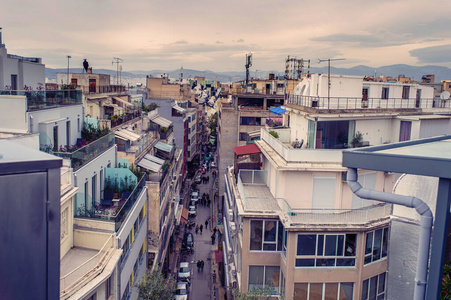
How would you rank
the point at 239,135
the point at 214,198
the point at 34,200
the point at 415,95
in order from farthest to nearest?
the point at 214,198
the point at 239,135
the point at 415,95
the point at 34,200

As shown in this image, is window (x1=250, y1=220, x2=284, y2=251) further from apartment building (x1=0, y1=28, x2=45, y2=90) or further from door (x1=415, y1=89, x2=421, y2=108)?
apartment building (x1=0, y1=28, x2=45, y2=90)

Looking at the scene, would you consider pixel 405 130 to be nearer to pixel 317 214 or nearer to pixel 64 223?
pixel 317 214

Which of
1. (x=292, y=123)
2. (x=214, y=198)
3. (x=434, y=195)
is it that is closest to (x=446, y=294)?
(x=434, y=195)

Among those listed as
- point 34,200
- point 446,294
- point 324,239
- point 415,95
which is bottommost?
point 324,239

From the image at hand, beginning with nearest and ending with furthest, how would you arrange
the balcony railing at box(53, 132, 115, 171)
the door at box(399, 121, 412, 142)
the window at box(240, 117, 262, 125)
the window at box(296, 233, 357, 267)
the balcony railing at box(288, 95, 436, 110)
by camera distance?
the balcony railing at box(53, 132, 115, 171)
the window at box(296, 233, 357, 267)
the balcony railing at box(288, 95, 436, 110)
the door at box(399, 121, 412, 142)
the window at box(240, 117, 262, 125)

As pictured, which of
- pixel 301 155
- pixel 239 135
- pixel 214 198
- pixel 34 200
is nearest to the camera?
pixel 34 200

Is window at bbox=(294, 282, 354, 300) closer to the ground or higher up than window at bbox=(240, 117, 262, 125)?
closer to the ground

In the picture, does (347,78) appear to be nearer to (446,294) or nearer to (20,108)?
(20,108)

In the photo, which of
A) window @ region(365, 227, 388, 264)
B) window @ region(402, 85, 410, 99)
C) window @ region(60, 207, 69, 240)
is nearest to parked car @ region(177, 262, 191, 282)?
window @ region(365, 227, 388, 264)
